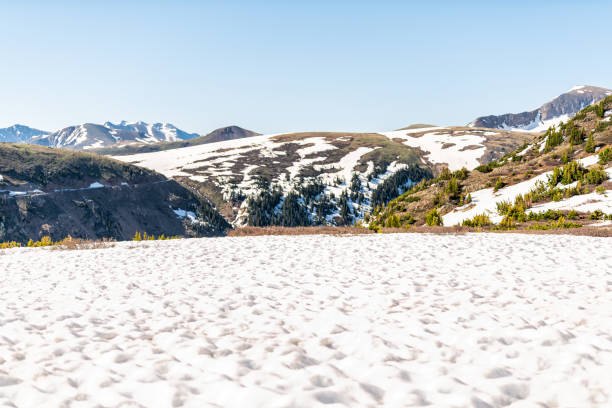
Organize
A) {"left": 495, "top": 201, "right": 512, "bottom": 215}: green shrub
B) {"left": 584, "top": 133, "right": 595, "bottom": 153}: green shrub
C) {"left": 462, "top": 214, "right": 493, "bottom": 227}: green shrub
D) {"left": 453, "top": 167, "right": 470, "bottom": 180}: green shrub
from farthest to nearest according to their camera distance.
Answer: {"left": 453, "top": 167, "right": 470, "bottom": 180}: green shrub, {"left": 584, "top": 133, "right": 595, "bottom": 153}: green shrub, {"left": 495, "top": 201, "right": 512, "bottom": 215}: green shrub, {"left": 462, "top": 214, "right": 493, "bottom": 227}: green shrub

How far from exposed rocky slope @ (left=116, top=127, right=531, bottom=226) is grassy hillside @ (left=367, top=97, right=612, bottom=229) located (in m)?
63.6

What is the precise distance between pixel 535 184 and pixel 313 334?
3442 centimetres

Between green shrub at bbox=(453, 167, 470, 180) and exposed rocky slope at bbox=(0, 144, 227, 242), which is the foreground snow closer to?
green shrub at bbox=(453, 167, 470, 180)

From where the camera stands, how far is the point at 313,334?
6.26 m

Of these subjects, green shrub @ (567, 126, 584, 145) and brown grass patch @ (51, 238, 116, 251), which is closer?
brown grass patch @ (51, 238, 116, 251)

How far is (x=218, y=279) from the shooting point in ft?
35.8

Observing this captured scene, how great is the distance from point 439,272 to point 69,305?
10.6m

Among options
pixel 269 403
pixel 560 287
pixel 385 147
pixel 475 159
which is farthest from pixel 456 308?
pixel 385 147

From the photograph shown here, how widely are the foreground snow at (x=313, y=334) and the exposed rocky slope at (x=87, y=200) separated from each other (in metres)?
83.5

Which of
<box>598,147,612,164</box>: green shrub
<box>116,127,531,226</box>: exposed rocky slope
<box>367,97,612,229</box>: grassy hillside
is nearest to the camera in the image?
<box>367,97,612,229</box>: grassy hillside

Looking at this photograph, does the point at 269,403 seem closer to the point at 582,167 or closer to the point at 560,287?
the point at 560,287

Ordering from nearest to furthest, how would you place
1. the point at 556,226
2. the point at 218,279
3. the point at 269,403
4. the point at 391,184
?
1. the point at 269,403
2. the point at 218,279
3. the point at 556,226
4. the point at 391,184

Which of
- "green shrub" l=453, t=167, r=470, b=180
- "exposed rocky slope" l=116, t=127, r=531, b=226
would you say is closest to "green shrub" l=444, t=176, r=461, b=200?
"green shrub" l=453, t=167, r=470, b=180

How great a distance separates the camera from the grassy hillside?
2762 cm
